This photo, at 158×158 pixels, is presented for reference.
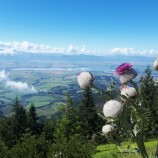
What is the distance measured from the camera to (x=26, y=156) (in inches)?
832

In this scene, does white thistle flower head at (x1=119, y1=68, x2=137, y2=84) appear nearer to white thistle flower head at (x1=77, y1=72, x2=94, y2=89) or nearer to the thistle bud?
the thistle bud

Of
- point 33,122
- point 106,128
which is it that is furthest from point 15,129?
point 106,128

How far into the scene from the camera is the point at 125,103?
207 inches

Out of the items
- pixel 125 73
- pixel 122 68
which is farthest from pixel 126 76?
pixel 122 68

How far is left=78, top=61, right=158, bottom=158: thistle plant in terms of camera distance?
16.7ft

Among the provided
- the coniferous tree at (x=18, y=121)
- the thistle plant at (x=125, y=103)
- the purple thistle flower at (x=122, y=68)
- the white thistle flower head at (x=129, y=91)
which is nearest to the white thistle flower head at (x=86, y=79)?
the thistle plant at (x=125, y=103)

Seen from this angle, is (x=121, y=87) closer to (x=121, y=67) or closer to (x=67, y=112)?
(x=121, y=67)

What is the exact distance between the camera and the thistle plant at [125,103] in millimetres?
5078

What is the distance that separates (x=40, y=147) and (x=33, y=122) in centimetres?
4779

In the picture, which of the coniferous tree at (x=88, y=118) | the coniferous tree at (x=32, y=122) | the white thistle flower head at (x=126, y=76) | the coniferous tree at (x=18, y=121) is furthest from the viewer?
the coniferous tree at (x=32, y=122)

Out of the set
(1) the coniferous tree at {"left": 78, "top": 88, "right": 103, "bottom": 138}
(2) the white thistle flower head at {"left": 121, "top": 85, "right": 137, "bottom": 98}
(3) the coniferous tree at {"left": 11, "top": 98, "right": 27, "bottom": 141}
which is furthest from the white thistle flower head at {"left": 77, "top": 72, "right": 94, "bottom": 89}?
(3) the coniferous tree at {"left": 11, "top": 98, "right": 27, "bottom": 141}

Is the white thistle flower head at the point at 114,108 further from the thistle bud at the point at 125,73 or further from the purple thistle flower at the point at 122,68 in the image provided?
the purple thistle flower at the point at 122,68

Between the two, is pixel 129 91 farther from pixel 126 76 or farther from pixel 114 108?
pixel 114 108

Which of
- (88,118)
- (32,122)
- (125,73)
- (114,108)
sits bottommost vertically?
(32,122)
